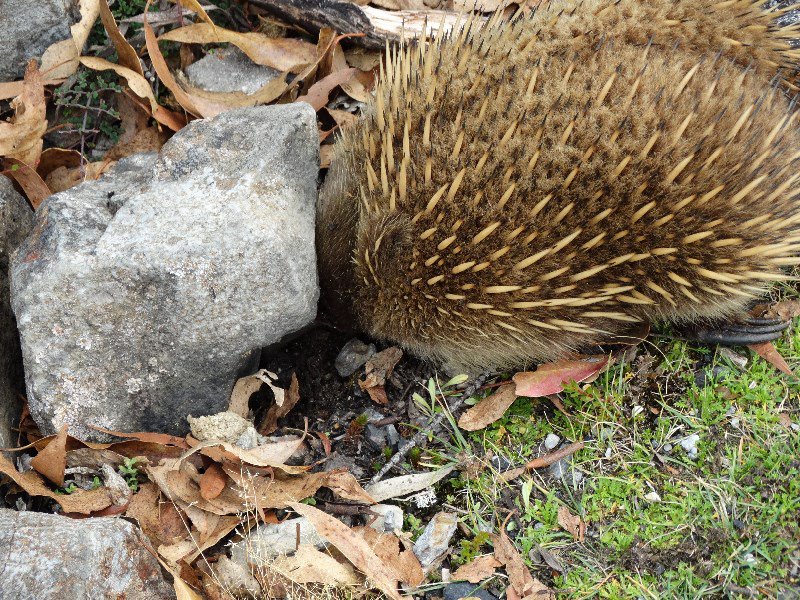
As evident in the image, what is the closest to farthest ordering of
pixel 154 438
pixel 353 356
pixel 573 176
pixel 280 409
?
1. pixel 573 176
2. pixel 154 438
3. pixel 280 409
4. pixel 353 356

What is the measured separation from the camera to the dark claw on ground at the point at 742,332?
9.36 ft

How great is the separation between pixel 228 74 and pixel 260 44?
0.21 meters

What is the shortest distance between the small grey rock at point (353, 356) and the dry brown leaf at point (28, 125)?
59.5 inches

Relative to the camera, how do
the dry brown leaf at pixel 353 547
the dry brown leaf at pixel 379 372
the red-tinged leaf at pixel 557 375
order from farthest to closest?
the dry brown leaf at pixel 379 372 < the red-tinged leaf at pixel 557 375 < the dry brown leaf at pixel 353 547

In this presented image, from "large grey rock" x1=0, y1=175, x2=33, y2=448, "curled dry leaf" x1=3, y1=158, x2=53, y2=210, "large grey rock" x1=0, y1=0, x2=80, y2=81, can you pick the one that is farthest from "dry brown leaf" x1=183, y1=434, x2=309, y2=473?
"large grey rock" x1=0, y1=0, x2=80, y2=81

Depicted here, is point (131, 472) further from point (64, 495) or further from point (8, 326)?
point (8, 326)

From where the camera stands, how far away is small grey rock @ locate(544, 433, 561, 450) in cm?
280

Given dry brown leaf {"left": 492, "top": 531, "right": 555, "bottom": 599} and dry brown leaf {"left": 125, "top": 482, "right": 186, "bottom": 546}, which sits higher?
dry brown leaf {"left": 492, "top": 531, "right": 555, "bottom": 599}

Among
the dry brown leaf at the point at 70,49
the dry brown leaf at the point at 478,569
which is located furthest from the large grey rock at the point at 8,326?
the dry brown leaf at the point at 478,569

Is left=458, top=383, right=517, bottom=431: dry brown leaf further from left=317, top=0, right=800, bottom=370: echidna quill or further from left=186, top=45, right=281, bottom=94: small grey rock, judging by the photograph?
left=186, top=45, right=281, bottom=94: small grey rock

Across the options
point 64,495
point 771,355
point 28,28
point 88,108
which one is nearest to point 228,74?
point 88,108

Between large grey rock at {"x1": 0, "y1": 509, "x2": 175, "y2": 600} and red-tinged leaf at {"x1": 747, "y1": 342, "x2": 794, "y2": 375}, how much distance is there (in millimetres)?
2141

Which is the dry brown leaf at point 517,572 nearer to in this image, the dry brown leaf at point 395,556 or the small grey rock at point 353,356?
the dry brown leaf at point 395,556

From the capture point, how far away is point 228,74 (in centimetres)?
363
